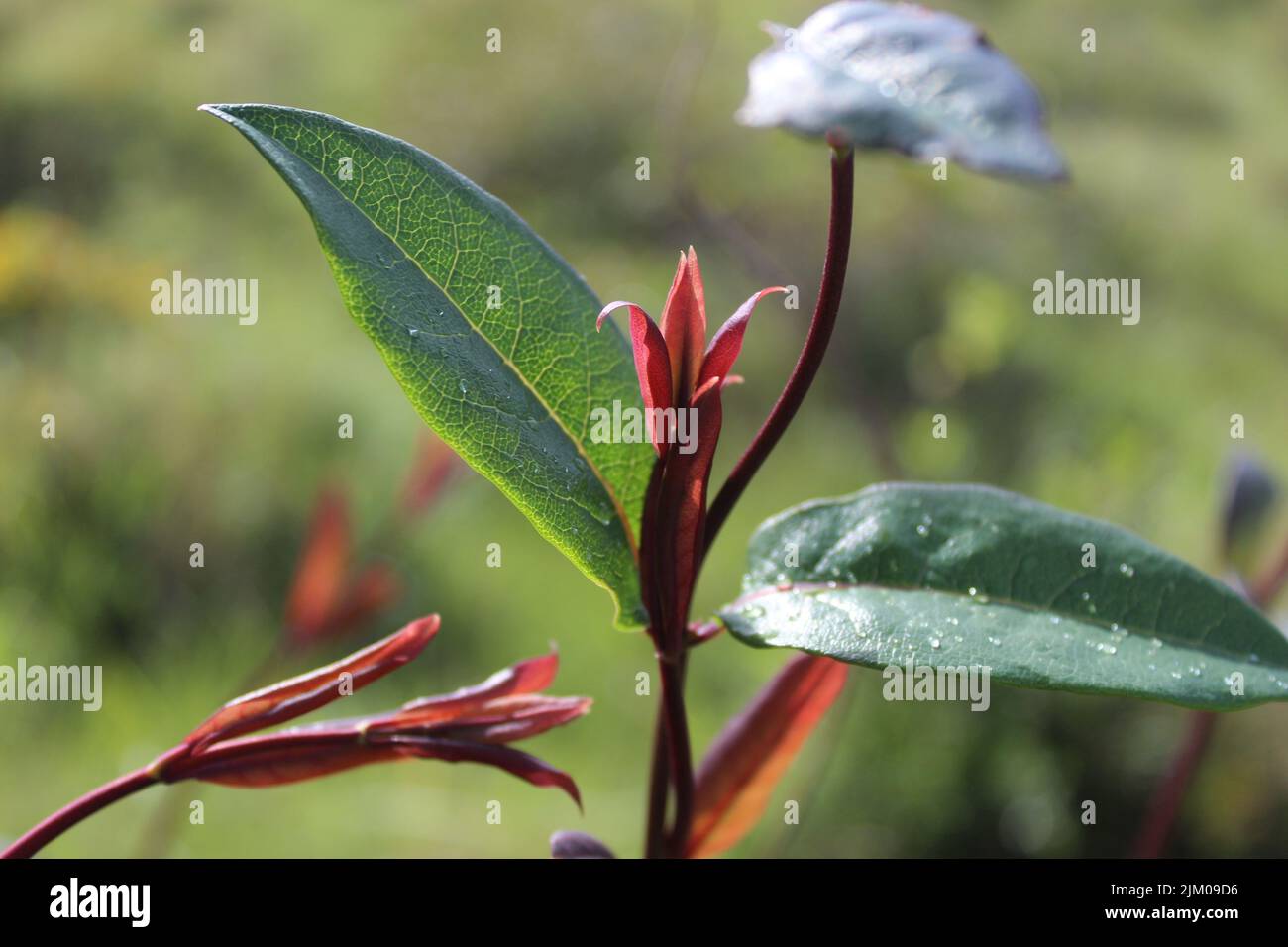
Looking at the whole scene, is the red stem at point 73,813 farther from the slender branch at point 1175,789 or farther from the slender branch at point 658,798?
the slender branch at point 1175,789

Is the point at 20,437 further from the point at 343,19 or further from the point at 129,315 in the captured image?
the point at 343,19

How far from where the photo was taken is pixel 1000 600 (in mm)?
244

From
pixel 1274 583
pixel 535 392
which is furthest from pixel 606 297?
pixel 535 392

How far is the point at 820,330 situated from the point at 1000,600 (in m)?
0.08

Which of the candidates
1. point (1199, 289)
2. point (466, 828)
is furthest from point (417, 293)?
point (1199, 289)

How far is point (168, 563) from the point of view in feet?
4.37

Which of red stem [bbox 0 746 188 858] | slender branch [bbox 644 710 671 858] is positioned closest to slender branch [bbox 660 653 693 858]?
slender branch [bbox 644 710 671 858]

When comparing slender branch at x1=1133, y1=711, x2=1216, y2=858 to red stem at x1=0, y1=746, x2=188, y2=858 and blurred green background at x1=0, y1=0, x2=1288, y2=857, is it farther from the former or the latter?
red stem at x1=0, y1=746, x2=188, y2=858

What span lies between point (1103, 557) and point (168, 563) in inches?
50.5

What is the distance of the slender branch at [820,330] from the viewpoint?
7.6 inches

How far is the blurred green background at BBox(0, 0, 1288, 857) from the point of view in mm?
993

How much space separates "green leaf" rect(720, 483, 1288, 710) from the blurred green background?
1.40ft

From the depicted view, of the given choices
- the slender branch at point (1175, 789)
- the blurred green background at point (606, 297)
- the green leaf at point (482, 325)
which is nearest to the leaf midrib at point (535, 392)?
the green leaf at point (482, 325)

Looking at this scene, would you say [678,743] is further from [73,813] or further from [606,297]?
[606,297]
